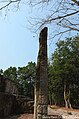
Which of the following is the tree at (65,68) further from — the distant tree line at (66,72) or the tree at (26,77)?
the tree at (26,77)

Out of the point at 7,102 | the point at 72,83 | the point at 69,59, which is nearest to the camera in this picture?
the point at 7,102

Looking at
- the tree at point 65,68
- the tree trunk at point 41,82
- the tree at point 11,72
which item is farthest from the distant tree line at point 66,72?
the tree trunk at point 41,82

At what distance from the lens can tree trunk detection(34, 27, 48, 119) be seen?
7.48m

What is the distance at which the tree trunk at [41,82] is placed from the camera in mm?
7480

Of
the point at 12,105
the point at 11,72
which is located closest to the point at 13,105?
the point at 12,105

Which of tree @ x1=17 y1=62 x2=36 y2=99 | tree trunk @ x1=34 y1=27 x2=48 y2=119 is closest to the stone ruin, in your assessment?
tree trunk @ x1=34 y1=27 x2=48 y2=119

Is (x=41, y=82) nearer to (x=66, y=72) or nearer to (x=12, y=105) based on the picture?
(x=12, y=105)

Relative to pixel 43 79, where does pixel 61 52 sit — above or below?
above

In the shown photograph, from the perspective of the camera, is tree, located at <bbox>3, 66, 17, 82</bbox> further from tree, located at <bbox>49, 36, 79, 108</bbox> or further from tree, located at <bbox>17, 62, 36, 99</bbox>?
tree, located at <bbox>49, 36, 79, 108</bbox>

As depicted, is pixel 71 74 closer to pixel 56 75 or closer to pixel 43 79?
pixel 56 75

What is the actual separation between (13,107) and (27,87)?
1861 inches

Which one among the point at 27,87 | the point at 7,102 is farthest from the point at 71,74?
the point at 7,102

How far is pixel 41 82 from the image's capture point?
7.58 meters

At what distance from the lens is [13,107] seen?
20984 mm
